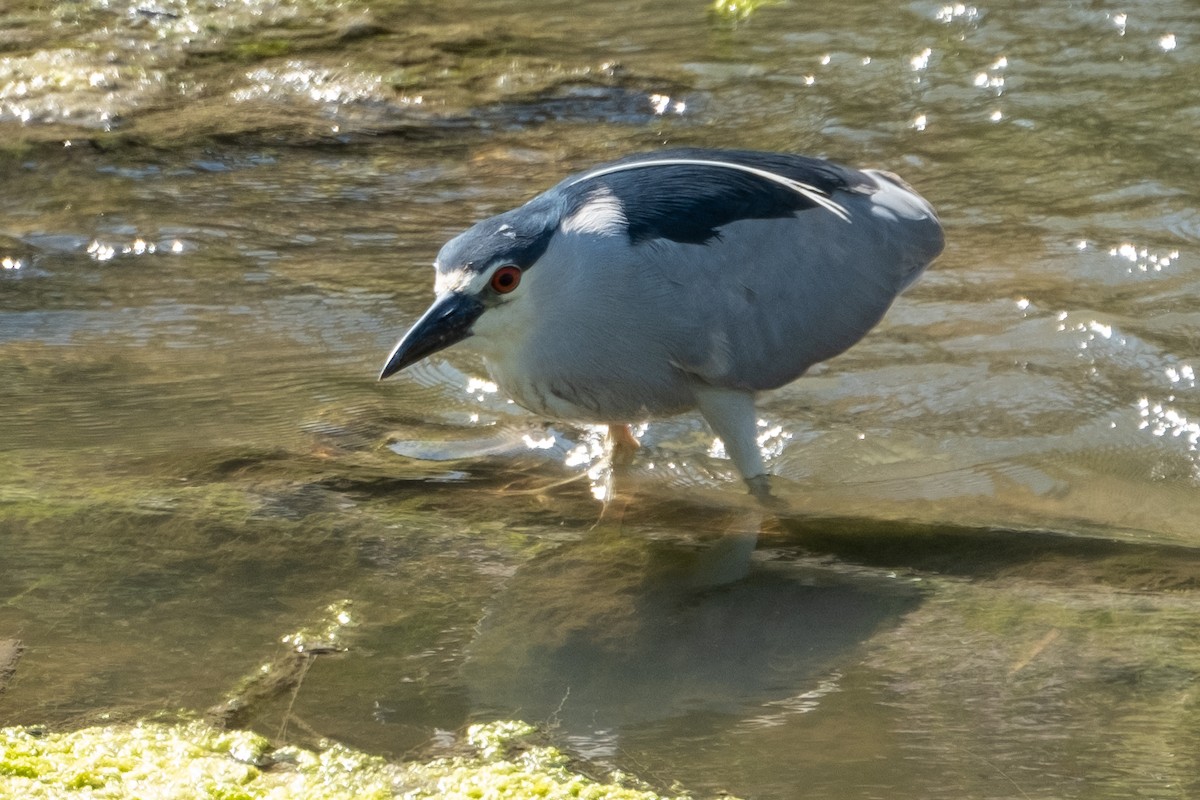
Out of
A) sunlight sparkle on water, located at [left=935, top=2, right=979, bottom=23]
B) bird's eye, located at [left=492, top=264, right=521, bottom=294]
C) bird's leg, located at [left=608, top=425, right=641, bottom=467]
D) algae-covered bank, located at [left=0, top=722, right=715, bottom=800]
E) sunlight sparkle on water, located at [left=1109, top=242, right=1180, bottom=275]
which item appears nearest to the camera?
algae-covered bank, located at [left=0, top=722, right=715, bottom=800]

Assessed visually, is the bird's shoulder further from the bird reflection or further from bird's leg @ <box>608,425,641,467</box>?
the bird reflection

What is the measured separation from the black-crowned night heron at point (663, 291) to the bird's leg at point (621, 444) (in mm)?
13

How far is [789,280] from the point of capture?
169 inches

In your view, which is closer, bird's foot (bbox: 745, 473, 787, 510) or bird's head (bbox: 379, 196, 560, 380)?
bird's head (bbox: 379, 196, 560, 380)

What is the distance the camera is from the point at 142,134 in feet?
22.4

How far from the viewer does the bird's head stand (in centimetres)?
353

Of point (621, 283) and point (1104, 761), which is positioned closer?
point (1104, 761)

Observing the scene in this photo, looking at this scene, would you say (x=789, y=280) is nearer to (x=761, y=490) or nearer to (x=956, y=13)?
(x=761, y=490)

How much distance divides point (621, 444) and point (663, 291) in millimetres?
595

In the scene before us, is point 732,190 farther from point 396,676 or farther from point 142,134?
point 142,134

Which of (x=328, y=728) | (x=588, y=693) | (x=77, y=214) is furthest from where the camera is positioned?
(x=77, y=214)

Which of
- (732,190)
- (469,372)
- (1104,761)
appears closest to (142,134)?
(469,372)

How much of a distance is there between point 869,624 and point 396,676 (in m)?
1.00

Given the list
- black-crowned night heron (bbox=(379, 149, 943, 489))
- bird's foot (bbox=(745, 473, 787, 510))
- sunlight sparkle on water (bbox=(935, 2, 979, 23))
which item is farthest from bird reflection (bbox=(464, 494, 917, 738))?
sunlight sparkle on water (bbox=(935, 2, 979, 23))
